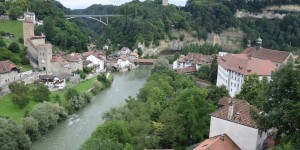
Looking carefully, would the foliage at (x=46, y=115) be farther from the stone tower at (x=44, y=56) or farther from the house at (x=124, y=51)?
the house at (x=124, y=51)

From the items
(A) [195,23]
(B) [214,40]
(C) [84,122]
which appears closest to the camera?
(C) [84,122]

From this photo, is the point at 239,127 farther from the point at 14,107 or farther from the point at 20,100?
the point at 14,107

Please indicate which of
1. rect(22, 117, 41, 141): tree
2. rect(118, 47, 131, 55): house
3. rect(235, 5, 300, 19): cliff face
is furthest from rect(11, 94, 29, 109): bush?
rect(235, 5, 300, 19): cliff face

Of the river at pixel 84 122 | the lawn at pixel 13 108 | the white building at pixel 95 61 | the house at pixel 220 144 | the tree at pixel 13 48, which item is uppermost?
the tree at pixel 13 48

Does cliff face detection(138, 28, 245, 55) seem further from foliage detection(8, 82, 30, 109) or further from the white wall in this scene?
the white wall

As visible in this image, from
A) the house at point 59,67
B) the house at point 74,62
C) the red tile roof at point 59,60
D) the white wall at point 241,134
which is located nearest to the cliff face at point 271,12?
the house at point 74,62

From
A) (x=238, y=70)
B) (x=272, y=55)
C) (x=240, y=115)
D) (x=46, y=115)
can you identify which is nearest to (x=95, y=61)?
(x=272, y=55)
